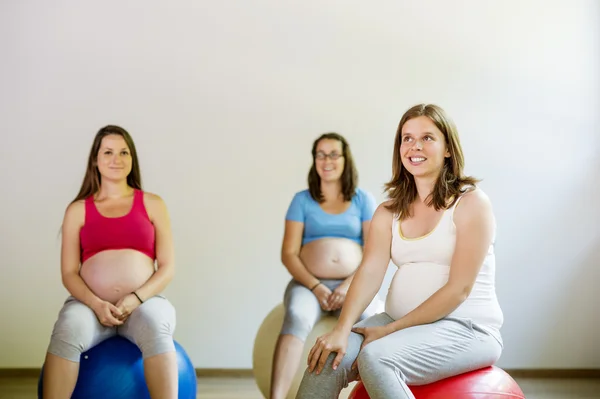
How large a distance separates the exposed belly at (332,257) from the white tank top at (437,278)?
1.11 m

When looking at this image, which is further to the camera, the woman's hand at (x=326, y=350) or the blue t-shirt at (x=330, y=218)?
the blue t-shirt at (x=330, y=218)

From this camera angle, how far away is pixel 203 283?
444 centimetres

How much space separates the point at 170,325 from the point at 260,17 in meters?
2.19

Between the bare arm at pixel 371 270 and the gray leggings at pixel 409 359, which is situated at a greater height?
the bare arm at pixel 371 270

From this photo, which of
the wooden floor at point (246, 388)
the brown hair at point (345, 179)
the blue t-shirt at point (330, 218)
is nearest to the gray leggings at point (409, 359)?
the blue t-shirt at point (330, 218)

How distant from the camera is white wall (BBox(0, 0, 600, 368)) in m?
4.39

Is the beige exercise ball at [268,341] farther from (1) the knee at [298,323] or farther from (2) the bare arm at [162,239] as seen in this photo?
(2) the bare arm at [162,239]

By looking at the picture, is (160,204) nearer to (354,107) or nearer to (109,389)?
(109,389)

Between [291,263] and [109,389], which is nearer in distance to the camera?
[109,389]

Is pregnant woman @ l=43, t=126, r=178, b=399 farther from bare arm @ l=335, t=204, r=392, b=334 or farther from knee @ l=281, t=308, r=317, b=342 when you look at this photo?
bare arm @ l=335, t=204, r=392, b=334

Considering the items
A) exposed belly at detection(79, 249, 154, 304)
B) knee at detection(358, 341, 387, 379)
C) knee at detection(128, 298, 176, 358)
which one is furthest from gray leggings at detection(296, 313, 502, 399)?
exposed belly at detection(79, 249, 154, 304)

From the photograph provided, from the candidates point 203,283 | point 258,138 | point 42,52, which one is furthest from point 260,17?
point 203,283

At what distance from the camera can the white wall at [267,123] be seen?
173 inches

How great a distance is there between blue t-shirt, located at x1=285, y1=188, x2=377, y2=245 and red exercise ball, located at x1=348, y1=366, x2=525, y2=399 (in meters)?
1.41
